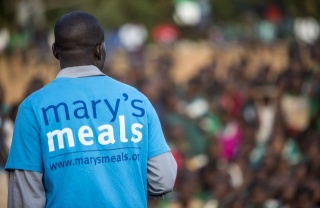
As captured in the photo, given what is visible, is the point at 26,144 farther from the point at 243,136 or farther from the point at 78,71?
the point at 243,136

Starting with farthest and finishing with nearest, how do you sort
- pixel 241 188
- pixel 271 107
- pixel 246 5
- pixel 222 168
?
1. pixel 246 5
2. pixel 271 107
3. pixel 222 168
4. pixel 241 188

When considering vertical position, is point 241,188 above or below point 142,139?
below

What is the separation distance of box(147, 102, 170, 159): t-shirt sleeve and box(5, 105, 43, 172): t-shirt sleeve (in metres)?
0.46

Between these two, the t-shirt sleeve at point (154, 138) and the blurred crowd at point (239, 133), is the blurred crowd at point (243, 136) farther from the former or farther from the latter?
the t-shirt sleeve at point (154, 138)

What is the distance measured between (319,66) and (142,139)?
1027 centimetres

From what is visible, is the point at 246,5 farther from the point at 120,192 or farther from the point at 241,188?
the point at 120,192

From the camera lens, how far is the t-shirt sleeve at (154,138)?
373 cm

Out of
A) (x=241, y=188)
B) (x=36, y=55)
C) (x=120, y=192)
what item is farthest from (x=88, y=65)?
(x=36, y=55)

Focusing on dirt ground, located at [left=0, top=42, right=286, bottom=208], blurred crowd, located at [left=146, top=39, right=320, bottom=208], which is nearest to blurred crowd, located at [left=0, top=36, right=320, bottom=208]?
→ blurred crowd, located at [left=146, top=39, right=320, bottom=208]

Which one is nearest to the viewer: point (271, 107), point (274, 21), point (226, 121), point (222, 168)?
point (222, 168)

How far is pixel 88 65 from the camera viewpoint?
372 centimetres

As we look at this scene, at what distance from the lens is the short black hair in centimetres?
367

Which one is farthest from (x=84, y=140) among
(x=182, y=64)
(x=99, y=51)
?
(x=182, y=64)

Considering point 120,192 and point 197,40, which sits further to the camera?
point 197,40
